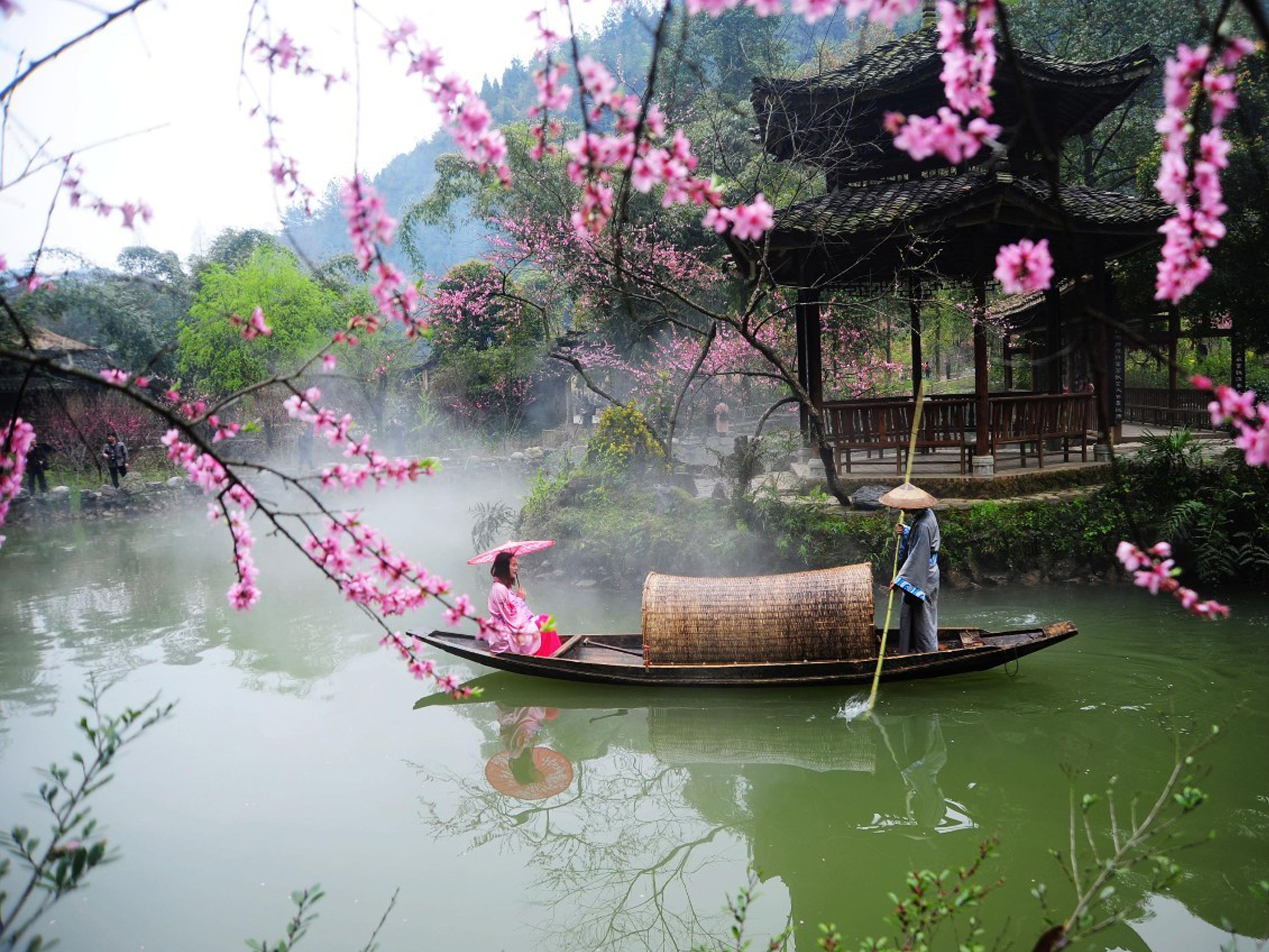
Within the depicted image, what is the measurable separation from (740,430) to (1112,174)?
10438 millimetres

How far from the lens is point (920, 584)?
22.8 ft

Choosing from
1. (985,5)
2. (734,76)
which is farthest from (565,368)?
(985,5)

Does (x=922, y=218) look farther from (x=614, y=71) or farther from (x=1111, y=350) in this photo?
(x=614, y=71)

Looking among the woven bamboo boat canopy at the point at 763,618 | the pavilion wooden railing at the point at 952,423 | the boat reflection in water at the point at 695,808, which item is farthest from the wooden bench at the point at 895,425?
the boat reflection in water at the point at 695,808

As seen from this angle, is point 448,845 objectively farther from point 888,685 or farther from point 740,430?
point 740,430

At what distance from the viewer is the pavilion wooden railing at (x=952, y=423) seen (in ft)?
34.9

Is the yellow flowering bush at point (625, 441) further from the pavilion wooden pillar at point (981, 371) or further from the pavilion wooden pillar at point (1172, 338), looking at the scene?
the pavilion wooden pillar at point (1172, 338)

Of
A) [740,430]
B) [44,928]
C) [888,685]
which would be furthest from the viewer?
[740,430]

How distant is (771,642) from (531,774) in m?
2.13

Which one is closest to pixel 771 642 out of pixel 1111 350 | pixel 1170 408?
pixel 1111 350

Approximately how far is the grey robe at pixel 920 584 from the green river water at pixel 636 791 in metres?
0.50

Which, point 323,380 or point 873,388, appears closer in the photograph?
point 873,388

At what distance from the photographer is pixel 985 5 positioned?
226 cm

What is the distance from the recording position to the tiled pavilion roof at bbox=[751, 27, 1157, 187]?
35.1 ft
